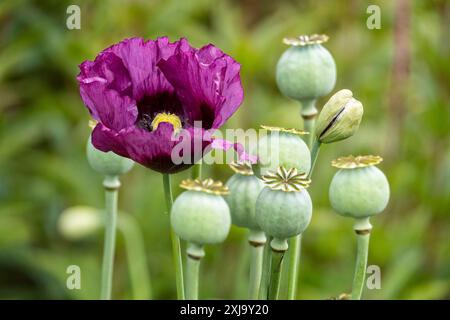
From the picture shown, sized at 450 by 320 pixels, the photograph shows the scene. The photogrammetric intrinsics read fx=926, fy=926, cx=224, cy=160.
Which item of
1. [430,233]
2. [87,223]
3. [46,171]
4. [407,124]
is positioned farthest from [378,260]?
[46,171]

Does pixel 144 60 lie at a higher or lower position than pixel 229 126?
higher

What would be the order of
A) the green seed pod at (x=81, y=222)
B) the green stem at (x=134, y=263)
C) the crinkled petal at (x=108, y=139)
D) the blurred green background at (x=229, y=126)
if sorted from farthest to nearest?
the blurred green background at (x=229, y=126) → the green seed pod at (x=81, y=222) → the green stem at (x=134, y=263) → the crinkled petal at (x=108, y=139)

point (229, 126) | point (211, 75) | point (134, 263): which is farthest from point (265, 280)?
point (229, 126)

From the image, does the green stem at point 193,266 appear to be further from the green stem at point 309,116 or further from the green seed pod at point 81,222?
the green seed pod at point 81,222

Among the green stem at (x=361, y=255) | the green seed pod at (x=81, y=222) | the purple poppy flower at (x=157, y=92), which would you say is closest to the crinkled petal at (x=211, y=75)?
the purple poppy flower at (x=157, y=92)

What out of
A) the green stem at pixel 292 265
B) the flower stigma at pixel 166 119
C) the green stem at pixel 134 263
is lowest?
the green stem at pixel 134 263

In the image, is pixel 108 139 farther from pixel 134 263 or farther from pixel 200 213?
pixel 134 263

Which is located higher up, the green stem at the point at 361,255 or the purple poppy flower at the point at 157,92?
the purple poppy flower at the point at 157,92

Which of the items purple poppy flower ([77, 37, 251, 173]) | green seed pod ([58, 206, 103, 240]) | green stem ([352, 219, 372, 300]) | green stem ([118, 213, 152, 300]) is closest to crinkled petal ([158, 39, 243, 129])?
purple poppy flower ([77, 37, 251, 173])
